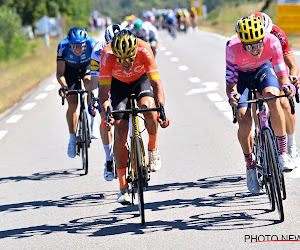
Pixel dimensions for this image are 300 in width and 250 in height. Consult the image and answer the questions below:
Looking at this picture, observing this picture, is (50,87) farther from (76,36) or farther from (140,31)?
(76,36)

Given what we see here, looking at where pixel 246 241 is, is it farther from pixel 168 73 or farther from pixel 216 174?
pixel 168 73

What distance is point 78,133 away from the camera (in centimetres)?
1034

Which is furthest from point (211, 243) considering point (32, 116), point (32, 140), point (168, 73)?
point (168, 73)

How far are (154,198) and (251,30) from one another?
2078mm

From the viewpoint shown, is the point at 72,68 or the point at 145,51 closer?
the point at 145,51

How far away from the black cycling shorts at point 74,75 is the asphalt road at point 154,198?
1046mm

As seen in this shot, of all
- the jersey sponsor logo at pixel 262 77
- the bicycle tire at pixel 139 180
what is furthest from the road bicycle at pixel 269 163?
the bicycle tire at pixel 139 180

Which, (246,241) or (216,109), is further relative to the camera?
(216,109)

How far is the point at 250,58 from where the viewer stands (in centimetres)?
742

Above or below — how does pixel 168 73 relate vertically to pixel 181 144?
below

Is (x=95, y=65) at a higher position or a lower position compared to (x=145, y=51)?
lower

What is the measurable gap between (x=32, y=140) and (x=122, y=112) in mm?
5788

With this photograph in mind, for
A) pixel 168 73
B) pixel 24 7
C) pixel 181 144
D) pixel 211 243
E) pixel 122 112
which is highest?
pixel 122 112

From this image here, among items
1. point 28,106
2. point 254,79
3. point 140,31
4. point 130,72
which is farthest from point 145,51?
point 28,106
